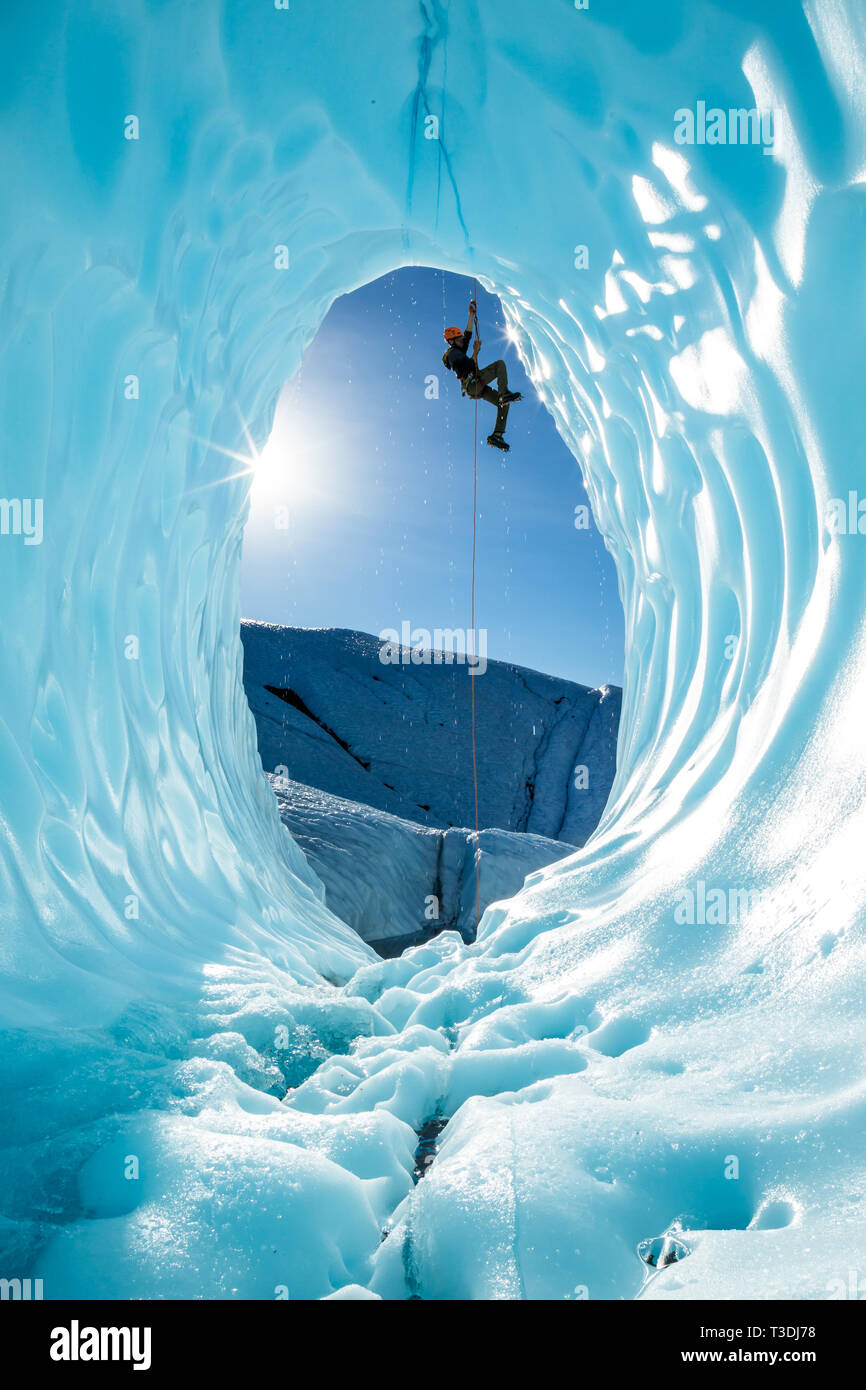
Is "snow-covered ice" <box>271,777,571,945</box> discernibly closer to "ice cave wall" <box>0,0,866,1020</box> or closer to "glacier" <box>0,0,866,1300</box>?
"ice cave wall" <box>0,0,866,1020</box>

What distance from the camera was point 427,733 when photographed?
824 inches

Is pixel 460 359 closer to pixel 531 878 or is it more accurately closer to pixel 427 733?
pixel 531 878

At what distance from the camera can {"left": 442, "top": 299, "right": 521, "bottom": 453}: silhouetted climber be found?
25.2 feet

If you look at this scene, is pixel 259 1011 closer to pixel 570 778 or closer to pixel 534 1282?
pixel 534 1282

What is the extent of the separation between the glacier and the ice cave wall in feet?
0.08

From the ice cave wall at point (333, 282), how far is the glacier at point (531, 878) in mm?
24

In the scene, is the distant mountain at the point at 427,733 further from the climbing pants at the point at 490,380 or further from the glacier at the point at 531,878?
the glacier at the point at 531,878

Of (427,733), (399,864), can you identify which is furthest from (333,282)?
(427,733)

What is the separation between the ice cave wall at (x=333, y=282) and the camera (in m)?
2.87

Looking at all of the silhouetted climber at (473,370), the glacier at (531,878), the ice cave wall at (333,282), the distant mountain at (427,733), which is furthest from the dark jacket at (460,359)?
the distant mountain at (427,733)

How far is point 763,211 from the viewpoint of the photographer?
3287mm

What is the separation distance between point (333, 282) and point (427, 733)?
14.9 meters
